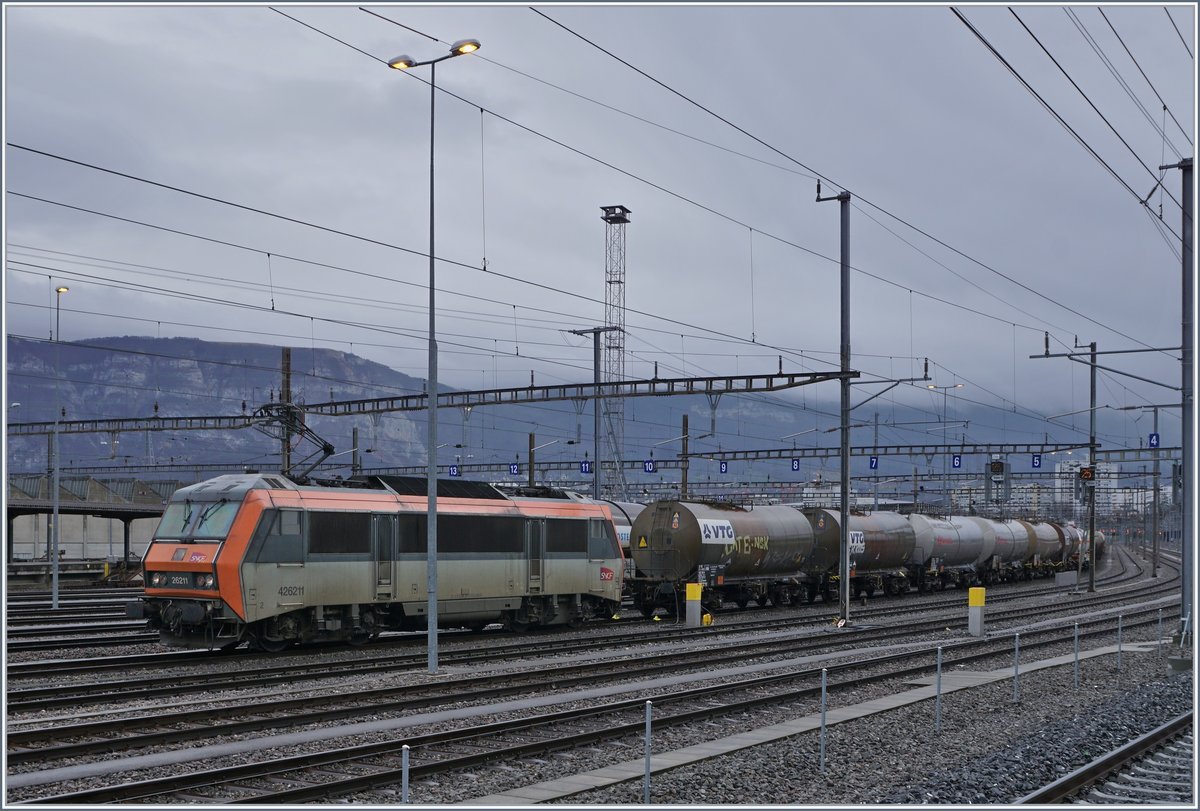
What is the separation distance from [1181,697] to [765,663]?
8020mm

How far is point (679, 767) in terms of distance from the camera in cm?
1485

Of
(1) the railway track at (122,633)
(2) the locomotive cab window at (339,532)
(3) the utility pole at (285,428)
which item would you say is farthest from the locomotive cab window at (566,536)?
(3) the utility pole at (285,428)

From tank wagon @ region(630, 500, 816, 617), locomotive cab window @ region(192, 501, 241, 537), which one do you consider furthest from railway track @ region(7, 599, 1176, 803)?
tank wagon @ region(630, 500, 816, 617)

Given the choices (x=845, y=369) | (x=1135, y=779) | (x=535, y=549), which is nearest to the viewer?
(x=1135, y=779)

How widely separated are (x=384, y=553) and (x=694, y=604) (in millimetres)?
12106

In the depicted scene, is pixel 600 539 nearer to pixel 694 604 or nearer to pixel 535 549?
pixel 535 549

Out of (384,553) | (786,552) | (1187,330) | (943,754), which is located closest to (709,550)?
(786,552)

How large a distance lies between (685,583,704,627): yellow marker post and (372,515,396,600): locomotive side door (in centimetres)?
1148

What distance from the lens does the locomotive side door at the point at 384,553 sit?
91.9 ft

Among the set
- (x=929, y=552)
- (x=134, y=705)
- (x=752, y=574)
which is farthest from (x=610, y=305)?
(x=134, y=705)

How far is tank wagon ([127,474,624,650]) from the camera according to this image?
25.1 m

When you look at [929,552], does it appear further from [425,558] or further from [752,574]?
[425,558]

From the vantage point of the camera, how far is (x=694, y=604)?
122 feet

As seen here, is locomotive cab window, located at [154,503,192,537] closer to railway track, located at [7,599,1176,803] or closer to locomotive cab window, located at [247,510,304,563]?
locomotive cab window, located at [247,510,304,563]
